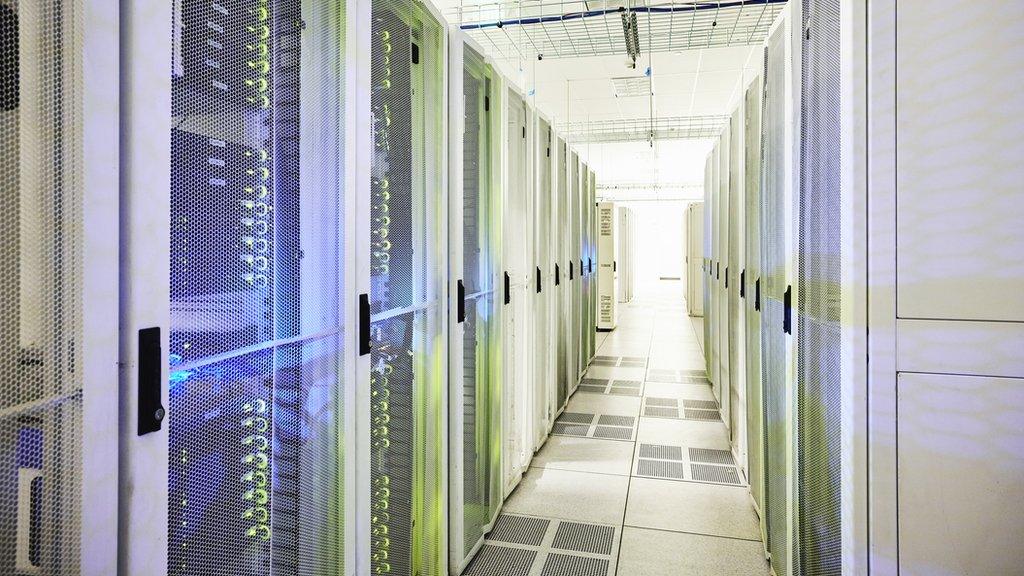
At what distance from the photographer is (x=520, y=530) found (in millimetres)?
2521

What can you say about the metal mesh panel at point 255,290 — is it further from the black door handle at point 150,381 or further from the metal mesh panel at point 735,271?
the metal mesh panel at point 735,271

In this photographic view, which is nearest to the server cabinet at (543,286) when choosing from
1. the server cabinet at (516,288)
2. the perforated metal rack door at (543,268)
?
the perforated metal rack door at (543,268)

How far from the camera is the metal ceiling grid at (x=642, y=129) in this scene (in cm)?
783

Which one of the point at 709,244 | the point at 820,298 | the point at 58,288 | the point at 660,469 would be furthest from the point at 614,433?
the point at 58,288

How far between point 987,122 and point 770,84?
104cm

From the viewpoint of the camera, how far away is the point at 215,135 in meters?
0.93

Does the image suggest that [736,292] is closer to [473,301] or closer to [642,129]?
[473,301]

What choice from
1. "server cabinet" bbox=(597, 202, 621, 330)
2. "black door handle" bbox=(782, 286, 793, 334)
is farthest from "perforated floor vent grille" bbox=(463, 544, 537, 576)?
"server cabinet" bbox=(597, 202, 621, 330)

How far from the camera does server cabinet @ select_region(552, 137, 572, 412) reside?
4.09 m

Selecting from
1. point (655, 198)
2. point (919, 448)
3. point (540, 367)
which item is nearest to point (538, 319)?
point (540, 367)

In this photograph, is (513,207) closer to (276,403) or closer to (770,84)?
(770,84)

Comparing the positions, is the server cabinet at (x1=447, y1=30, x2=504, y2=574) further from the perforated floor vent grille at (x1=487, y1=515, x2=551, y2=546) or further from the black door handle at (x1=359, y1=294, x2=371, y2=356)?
the black door handle at (x1=359, y1=294, x2=371, y2=356)

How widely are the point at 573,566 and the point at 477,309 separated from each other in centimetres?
115

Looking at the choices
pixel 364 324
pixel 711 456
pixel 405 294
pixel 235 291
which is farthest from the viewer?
pixel 711 456
